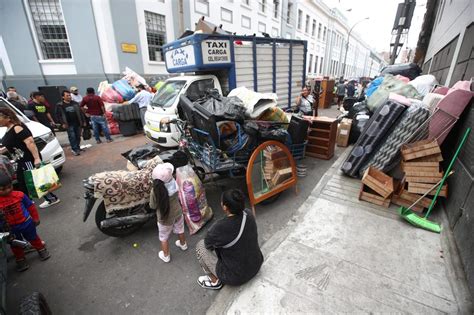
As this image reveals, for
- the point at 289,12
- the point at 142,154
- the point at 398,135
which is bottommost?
the point at 142,154

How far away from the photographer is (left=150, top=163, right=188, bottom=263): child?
248 cm

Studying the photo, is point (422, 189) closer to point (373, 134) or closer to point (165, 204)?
point (373, 134)

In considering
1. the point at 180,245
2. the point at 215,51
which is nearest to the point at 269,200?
the point at 180,245

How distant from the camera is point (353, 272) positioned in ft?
8.02

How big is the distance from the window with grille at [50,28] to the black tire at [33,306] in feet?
43.2

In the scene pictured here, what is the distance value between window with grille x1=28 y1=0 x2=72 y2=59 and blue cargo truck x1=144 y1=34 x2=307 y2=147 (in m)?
8.37

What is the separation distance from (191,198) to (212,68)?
3.76 meters

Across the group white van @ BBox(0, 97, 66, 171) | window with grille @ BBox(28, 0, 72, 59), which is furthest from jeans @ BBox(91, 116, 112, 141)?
window with grille @ BBox(28, 0, 72, 59)

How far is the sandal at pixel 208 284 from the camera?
2.39m

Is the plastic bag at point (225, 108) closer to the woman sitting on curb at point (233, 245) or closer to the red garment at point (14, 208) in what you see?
the woman sitting on curb at point (233, 245)

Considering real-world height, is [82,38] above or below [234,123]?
above

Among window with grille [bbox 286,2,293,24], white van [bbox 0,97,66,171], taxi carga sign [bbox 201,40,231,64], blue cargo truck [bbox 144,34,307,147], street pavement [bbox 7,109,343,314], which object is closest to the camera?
street pavement [bbox 7,109,343,314]

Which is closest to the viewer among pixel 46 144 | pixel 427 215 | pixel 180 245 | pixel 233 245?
pixel 233 245

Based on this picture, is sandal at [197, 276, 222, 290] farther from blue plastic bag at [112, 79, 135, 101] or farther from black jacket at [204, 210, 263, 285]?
blue plastic bag at [112, 79, 135, 101]
